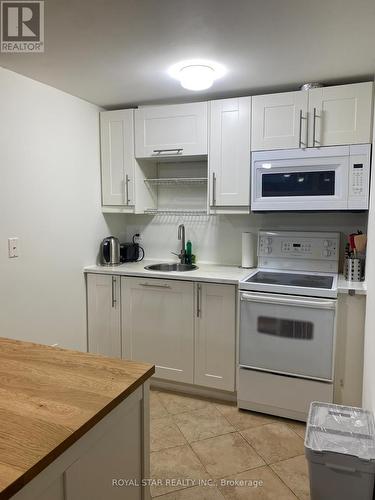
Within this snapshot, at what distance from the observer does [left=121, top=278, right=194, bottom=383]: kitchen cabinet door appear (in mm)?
2719

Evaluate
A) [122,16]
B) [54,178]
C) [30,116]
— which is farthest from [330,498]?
[30,116]

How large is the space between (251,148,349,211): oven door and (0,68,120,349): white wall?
1.34 m

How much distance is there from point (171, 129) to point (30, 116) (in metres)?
1.01

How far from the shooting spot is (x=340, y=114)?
2.41 metres

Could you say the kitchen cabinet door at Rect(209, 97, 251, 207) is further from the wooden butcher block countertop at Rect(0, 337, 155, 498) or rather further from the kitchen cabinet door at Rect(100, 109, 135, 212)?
the wooden butcher block countertop at Rect(0, 337, 155, 498)

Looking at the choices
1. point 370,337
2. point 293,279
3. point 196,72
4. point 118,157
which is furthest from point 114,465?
point 118,157

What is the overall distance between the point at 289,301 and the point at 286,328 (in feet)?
0.59

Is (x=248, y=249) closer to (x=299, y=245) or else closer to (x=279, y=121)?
(x=299, y=245)

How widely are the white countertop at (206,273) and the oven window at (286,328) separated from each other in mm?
299

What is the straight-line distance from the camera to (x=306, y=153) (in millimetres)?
2504

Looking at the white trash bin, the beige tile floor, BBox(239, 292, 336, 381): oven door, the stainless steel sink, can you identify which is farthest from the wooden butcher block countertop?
the stainless steel sink

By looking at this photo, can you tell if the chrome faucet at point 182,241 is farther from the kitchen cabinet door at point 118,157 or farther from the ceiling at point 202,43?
the ceiling at point 202,43

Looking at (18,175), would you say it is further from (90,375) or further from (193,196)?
(90,375)

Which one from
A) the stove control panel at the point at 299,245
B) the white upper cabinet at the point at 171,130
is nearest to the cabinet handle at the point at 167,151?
the white upper cabinet at the point at 171,130
